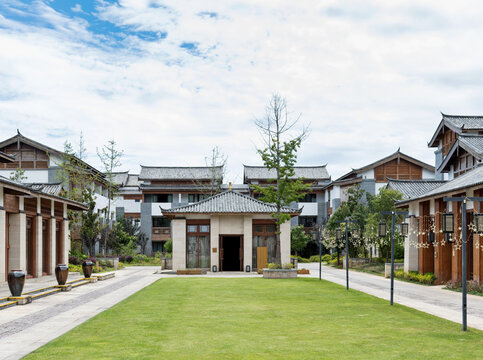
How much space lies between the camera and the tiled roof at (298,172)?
214 feet

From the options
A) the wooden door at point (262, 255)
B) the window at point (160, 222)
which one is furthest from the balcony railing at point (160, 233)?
the wooden door at point (262, 255)

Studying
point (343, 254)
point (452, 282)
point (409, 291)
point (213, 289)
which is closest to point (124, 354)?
point (213, 289)

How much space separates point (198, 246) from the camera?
120ft

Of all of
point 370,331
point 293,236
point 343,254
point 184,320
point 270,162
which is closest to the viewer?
point 370,331

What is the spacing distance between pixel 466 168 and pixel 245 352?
84.1ft

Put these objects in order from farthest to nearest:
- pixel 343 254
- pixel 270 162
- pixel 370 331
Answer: pixel 343 254
pixel 270 162
pixel 370 331

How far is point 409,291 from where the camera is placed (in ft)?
70.8

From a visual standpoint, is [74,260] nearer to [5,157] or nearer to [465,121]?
[5,157]

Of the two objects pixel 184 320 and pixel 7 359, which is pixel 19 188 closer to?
pixel 184 320

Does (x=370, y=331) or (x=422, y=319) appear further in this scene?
(x=422, y=319)

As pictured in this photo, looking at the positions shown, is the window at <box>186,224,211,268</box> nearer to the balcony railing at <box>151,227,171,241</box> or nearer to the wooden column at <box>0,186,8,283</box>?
the wooden column at <box>0,186,8,283</box>

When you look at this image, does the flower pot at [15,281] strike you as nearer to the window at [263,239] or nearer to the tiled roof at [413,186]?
the window at [263,239]

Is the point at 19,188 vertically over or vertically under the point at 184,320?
over

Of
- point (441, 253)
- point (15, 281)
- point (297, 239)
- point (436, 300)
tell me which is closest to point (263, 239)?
point (441, 253)
